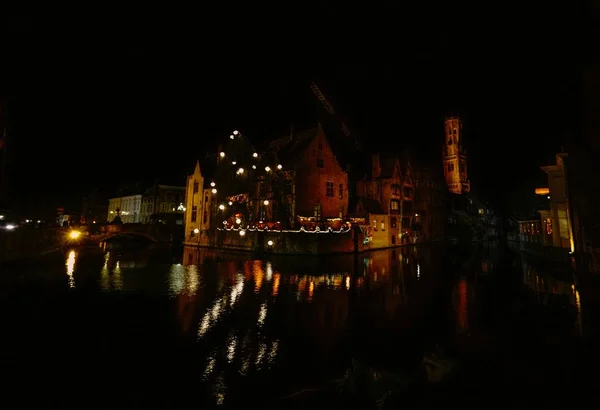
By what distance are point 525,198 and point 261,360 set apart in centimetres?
9042

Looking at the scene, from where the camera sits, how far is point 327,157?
156 feet

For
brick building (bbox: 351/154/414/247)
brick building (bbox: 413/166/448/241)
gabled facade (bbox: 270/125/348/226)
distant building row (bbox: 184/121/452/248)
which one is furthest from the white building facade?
brick building (bbox: 413/166/448/241)

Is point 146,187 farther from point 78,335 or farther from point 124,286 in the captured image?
point 78,335

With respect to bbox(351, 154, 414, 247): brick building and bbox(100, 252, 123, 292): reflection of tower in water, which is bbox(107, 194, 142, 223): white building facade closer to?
bbox(100, 252, 123, 292): reflection of tower in water

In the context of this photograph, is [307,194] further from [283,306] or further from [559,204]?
[283,306]

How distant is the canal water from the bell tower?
65.3m

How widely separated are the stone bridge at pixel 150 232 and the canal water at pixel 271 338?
39853 mm

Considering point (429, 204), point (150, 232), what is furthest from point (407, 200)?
A: point (150, 232)

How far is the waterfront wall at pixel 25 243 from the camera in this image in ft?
95.4

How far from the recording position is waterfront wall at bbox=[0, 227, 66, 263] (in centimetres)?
2907

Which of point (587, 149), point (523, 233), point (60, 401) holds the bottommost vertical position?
point (60, 401)

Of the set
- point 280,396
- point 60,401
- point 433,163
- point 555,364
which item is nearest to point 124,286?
point 60,401

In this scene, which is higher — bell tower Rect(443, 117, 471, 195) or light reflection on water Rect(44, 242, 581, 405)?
bell tower Rect(443, 117, 471, 195)

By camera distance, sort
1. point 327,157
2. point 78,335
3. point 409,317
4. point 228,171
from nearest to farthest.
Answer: point 78,335, point 409,317, point 327,157, point 228,171
